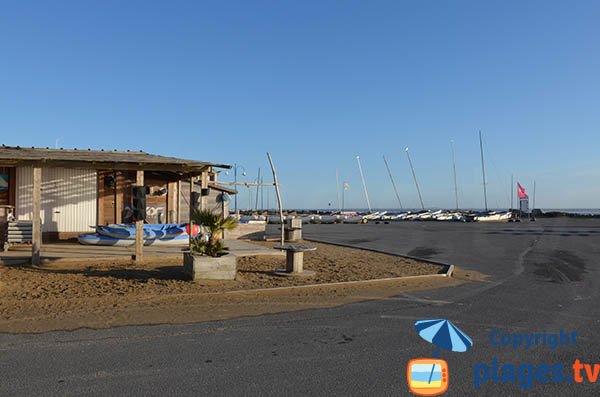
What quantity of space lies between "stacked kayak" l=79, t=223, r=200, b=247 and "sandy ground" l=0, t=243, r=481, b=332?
319 cm

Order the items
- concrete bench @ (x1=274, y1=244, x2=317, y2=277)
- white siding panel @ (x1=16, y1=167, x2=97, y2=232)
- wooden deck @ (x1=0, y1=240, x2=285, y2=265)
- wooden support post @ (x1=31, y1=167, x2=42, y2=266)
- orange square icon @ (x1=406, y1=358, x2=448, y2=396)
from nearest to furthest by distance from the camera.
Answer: orange square icon @ (x1=406, y1=358, x2=448, y2=396) < concrete bench @ (x1=274, y1=244, x2=317, y2=277) < wooden support post @ (x1=31, y1=167, x2=42, y2=266) < wooden deck @ (x1=0, y1=240, x2=285, y2=265) < white siding panel @ (x1=16, y1=167, x2=97, y2=232)

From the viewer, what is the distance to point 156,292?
344 inches

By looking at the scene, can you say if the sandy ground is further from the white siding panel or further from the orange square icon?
the white siding panel

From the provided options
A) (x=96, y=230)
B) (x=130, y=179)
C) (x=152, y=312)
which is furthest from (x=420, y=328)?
(x=130, y=179)

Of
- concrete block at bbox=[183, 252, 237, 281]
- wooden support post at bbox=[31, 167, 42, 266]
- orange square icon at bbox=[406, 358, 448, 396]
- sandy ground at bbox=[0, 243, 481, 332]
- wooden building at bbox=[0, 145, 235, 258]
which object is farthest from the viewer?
wooden building at bbox=[0, 145, 235, 258]

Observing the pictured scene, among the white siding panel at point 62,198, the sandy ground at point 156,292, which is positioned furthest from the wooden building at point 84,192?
the sandy ground at point 156,292

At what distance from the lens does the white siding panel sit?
15930 mm

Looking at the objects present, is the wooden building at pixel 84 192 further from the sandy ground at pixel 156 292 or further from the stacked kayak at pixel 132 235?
the sandy ground at pixel 156 292

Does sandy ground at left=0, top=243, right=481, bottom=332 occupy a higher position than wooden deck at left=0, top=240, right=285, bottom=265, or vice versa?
wooden deck at left=0, top=240, right=285, bottom=265

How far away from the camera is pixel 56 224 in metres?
16.3

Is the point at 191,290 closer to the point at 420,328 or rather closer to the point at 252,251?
the point at 420,328

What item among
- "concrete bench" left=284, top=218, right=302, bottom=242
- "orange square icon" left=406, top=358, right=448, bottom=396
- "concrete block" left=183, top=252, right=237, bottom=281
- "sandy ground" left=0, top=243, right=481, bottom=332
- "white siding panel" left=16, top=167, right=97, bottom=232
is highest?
"white siding panel" left=16, top=167, right=97, bottom=232

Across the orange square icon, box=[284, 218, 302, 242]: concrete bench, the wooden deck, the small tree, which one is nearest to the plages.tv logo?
the orange square icon

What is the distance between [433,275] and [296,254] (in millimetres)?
3424
